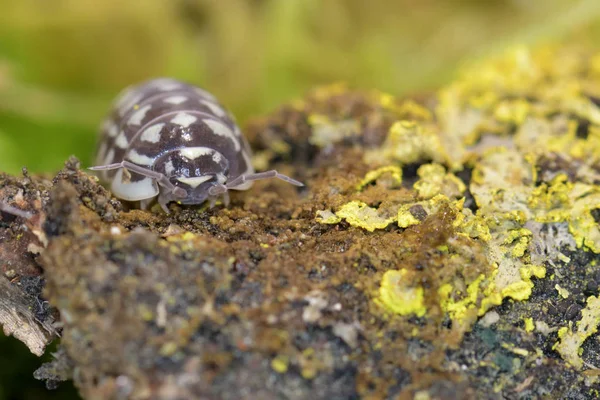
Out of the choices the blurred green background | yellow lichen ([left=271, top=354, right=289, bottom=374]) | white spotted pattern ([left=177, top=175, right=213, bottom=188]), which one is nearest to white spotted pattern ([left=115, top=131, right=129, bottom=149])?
white spotted pattern ([left=177, top=175, right=213, bottom=188])

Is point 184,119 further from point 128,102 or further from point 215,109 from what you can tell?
point 128,102

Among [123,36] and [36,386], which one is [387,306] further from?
[123,36]

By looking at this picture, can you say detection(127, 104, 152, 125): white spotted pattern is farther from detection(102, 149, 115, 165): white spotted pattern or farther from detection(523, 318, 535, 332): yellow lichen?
detection(523, 318, 535, 332): yellow lichen

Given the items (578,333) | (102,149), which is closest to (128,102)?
(102,149)

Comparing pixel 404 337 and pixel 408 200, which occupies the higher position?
pixel 408 200

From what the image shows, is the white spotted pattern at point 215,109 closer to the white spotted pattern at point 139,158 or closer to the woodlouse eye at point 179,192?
the white spotted pattern at point 139,158

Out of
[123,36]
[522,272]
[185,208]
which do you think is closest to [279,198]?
[185,208]

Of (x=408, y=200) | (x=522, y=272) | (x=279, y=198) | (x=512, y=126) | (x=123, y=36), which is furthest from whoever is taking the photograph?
(x=123, y=36)

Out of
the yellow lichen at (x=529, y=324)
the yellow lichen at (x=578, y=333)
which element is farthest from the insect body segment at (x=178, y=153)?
the yellow lichen at (x=578, y=333)
